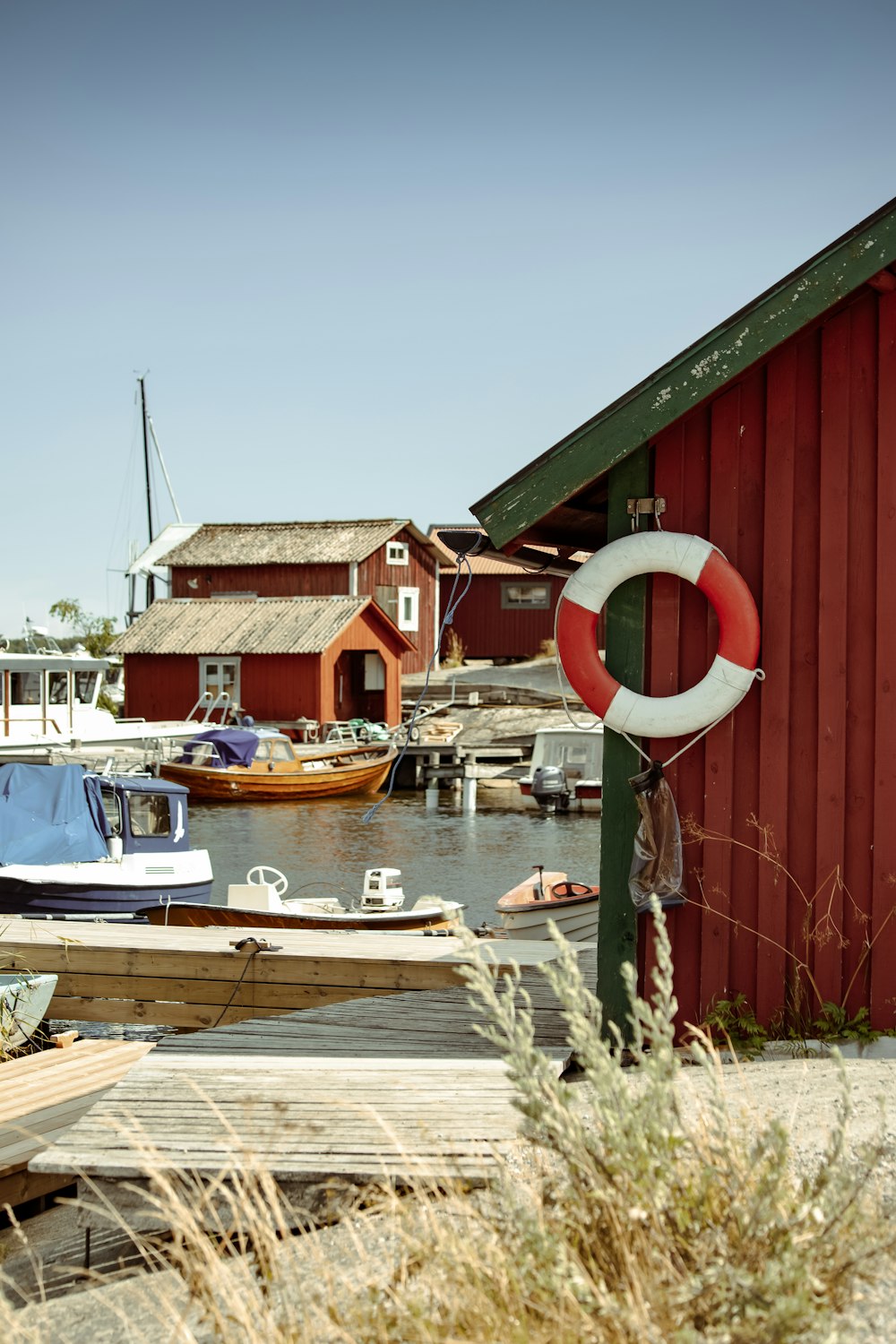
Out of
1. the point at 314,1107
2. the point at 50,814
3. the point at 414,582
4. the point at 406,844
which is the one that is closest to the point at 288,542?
the point at 414,582

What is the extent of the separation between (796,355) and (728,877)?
7.75 ft

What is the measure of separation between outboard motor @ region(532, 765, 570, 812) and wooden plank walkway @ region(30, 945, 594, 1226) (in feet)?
→ 71.4

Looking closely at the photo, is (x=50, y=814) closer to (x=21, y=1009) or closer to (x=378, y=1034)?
(x=21, y=1009)

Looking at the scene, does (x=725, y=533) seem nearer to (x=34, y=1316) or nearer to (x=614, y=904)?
(x=614, y=904)

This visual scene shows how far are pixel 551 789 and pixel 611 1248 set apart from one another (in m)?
24.9

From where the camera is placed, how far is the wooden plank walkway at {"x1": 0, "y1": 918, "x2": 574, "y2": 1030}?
25.5 ft

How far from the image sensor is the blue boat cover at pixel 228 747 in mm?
29094

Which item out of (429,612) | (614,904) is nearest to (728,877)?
(614,904)

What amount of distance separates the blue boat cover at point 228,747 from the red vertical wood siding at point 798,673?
2436 cm

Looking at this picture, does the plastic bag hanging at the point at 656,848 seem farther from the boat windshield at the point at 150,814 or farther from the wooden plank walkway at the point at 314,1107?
the boat windshield at the point at 150,814

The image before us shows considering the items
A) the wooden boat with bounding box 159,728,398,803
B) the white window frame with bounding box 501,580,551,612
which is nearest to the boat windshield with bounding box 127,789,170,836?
the wooden boat with bounding box 159,728,398,803

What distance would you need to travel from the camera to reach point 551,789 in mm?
27750

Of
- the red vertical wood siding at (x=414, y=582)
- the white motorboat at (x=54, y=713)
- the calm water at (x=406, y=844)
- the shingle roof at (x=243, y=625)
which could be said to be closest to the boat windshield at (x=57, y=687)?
the white motorboat at (x=54, y=713)

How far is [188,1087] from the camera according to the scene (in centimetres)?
486
